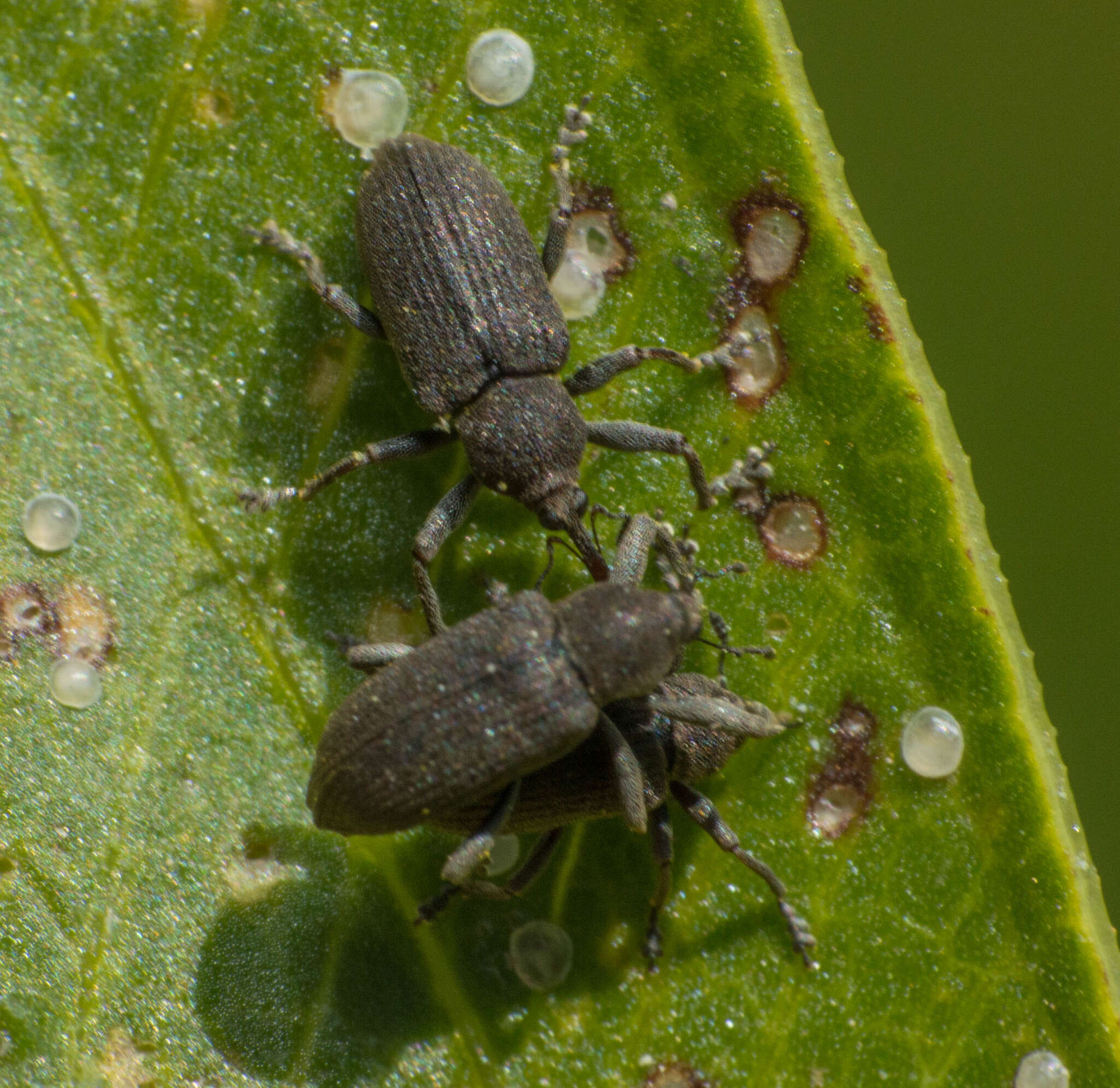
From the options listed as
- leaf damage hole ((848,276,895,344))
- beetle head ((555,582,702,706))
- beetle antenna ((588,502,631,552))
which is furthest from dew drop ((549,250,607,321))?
beetle head ((555,582,702,706))

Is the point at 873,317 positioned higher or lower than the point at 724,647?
higher

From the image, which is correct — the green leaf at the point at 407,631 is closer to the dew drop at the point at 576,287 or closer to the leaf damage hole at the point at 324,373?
the leaf damage hole at the point at 324,373

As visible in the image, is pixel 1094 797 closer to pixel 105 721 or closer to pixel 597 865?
pixel 597 865

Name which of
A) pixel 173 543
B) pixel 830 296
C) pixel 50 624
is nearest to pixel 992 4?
pixel 830 296

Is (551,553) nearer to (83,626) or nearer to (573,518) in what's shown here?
(573,518)

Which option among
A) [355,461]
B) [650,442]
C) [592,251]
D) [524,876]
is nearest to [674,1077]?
[524,876]

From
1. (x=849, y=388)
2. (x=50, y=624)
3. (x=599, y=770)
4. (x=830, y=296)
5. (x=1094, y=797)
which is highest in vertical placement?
(x=830, y=296)
